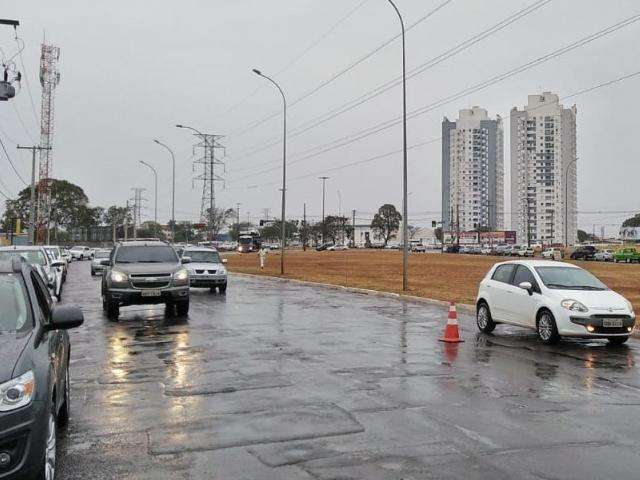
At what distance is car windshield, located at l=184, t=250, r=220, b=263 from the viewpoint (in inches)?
1039

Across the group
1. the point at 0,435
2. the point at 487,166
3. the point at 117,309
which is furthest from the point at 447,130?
the point at 0,435

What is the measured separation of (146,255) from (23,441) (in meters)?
13.5

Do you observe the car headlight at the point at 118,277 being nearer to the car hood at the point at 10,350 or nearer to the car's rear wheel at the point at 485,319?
the car's rear wheel at the point at 485,319

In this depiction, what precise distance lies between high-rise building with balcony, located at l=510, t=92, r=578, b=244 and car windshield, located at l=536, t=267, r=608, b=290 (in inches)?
5075

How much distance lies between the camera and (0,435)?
3689 millimetres

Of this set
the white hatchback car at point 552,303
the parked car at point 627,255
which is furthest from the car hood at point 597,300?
the parked car at point 627,255

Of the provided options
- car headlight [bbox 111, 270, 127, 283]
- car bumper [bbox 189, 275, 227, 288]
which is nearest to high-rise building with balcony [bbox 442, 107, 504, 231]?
car bumper [bbox 189, 275, 227, 288]

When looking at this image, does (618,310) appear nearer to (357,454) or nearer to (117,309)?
(357,454)

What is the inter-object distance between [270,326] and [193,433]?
329 inches

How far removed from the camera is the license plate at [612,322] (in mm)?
11625

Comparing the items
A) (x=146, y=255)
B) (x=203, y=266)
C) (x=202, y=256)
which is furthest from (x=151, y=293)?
(x=202, y=256)

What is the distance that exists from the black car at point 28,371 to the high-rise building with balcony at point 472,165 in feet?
516

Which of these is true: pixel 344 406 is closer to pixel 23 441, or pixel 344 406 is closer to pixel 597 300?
pixel 23 441

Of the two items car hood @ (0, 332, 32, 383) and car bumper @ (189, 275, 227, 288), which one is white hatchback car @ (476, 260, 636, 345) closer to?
car hood @ (0, 332, 32, 383)
